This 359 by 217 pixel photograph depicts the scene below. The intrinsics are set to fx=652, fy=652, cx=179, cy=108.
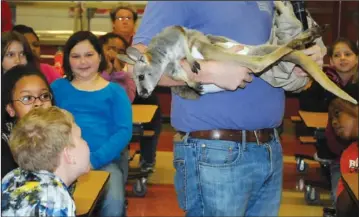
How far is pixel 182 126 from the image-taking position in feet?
7.09

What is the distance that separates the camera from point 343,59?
5.21 m

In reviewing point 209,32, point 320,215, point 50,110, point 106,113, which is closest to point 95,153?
point 106,113

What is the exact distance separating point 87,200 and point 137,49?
87 centimetres

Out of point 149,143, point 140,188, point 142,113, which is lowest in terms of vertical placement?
point 140,188

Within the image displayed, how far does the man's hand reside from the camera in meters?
2.00

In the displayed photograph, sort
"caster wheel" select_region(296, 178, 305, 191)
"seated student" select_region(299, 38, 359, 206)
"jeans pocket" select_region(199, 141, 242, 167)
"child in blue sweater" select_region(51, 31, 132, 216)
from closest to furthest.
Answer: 1. "jeans pocket" select_region(199, 141, 242, 167)
2. "child in blue sweater" select_region(51, 31, 132, 216)
3. "seated student" select_region(299, 38, 359, 206)
4. "caster wheel" select_region(296, 178, 305, 191)

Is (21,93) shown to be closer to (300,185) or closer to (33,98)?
(33,98)

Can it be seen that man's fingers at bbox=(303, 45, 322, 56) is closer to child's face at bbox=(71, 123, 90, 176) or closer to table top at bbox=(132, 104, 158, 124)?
child's face at bbox=(71, 123, 90, 176)

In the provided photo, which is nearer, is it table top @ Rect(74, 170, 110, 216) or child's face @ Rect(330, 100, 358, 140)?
table top @ Rect(74, 170, 110, 216)

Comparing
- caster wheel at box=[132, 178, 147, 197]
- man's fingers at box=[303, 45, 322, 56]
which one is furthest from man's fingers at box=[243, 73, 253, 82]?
caster wheel at box=[132, 178, 147, 197]

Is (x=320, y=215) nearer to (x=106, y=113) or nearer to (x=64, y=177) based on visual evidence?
(x=106, y=113)

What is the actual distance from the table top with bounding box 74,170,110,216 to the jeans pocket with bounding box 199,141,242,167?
590mm

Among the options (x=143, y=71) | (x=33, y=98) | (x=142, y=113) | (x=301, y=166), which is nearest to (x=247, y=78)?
→ (x=143, y=71)

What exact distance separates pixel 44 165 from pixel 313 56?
0.90 m
